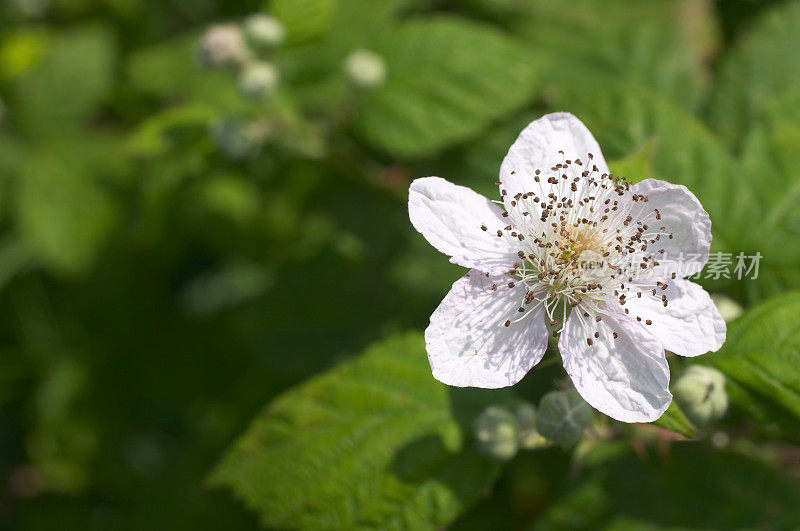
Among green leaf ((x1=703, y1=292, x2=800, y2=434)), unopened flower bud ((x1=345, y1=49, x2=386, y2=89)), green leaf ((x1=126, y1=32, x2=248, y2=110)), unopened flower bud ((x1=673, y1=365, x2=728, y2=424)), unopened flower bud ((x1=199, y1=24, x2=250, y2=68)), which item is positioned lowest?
unopened flower bud ((x1=673, y1=365, x2=728, y2=424))

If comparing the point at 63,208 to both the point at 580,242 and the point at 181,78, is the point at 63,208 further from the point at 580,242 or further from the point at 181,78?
the point at 580,242

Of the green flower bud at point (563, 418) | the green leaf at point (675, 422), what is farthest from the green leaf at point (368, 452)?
the green leaf at point (675, 422)

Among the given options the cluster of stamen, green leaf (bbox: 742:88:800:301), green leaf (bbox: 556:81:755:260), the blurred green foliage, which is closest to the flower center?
the cluster of stamen

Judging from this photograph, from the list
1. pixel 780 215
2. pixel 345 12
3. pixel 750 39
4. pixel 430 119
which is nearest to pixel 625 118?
pixel 780 215

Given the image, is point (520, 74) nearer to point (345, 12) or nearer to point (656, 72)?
point (656, 72)

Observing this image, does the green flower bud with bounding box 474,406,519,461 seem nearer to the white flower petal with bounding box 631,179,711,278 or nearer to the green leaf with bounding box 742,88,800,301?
the white flower petal with bounding box 631,179,711,278

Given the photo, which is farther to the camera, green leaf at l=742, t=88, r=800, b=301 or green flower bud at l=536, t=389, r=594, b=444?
green leaf at l=742, t=88, r=800, b=301

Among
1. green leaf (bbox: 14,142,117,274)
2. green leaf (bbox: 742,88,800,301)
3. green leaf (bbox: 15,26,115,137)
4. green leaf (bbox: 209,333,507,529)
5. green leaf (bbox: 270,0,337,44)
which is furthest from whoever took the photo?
green leaf (bbox: 15,26,115,137)

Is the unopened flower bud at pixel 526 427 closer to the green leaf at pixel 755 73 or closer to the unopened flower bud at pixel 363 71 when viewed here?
the unopened flower bud at pixel 363 71

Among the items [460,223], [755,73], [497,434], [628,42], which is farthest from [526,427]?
[628,42]
